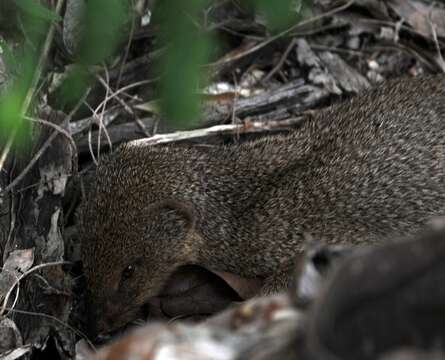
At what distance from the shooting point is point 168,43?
3.03 meters

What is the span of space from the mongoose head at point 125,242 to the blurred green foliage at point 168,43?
92cm

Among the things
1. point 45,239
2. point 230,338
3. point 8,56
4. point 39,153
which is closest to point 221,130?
point 39,153

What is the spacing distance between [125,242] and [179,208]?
0.35 metres

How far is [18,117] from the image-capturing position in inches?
126

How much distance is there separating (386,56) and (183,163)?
225 centimetres

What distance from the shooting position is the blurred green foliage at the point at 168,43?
2881 mm

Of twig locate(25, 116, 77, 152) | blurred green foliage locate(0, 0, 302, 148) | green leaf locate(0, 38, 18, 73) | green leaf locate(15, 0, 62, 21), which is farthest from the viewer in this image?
twig locate(25, 116, 77, 152)

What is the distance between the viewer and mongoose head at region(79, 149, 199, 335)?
167 inches

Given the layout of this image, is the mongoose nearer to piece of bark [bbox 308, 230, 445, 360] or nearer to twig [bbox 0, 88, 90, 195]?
twig [bbox 0, 88, 90, 195]

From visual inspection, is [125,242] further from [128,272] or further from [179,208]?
[179,208]

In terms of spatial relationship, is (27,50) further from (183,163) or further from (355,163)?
(355,163)

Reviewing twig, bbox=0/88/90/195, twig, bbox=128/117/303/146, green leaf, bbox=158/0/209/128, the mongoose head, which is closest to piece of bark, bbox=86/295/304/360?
green leaf, bbox=158/0/209/128

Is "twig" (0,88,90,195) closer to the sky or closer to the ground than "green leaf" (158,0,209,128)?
closer to the ground

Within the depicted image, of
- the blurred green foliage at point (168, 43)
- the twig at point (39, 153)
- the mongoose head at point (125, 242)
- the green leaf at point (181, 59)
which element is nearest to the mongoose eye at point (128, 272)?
the mongoose head at point (125, 242)
